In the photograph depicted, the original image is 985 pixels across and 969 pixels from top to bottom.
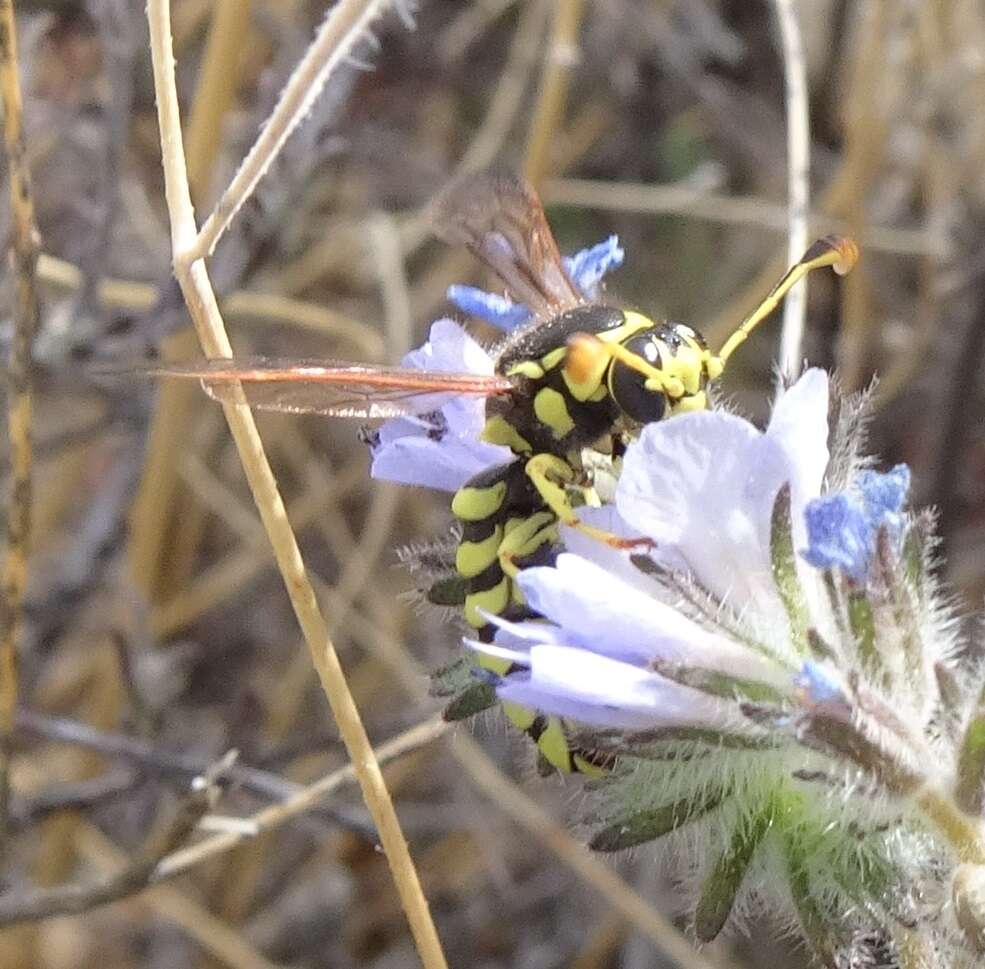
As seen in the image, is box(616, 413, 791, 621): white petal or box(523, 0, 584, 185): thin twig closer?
box(616, 413, 791, 621): white petal

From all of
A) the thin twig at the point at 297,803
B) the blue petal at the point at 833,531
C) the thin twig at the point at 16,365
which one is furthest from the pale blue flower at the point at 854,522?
→ the thin twig at the point at 16,365

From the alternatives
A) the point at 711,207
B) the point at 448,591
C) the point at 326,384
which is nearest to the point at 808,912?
the point at 448,591

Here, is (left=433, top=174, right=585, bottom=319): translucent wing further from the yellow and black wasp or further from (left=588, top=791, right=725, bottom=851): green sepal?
(left=588, top=791, right=725, bottom=851): green sepal

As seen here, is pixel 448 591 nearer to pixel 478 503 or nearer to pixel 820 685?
pixel 478 503

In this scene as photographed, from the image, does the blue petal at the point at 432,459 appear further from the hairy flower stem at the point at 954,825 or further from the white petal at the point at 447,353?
the hairy flower stem at the point at 954,825

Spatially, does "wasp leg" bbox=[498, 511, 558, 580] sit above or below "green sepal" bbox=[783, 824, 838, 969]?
above

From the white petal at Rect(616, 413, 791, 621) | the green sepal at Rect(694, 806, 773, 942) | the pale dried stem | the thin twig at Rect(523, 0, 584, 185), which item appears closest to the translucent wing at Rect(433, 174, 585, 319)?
the white petal at Rect(616, 413, 791, 621)

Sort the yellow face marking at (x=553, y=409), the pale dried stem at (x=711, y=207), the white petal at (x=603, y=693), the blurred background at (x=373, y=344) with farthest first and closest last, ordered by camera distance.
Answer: the pale dried stem at (x=711, y=207)
the blurred background at (x=373, y=344)
the yellow face marking at (x=553, y=409)
the white petal at (x=603, y=693)
